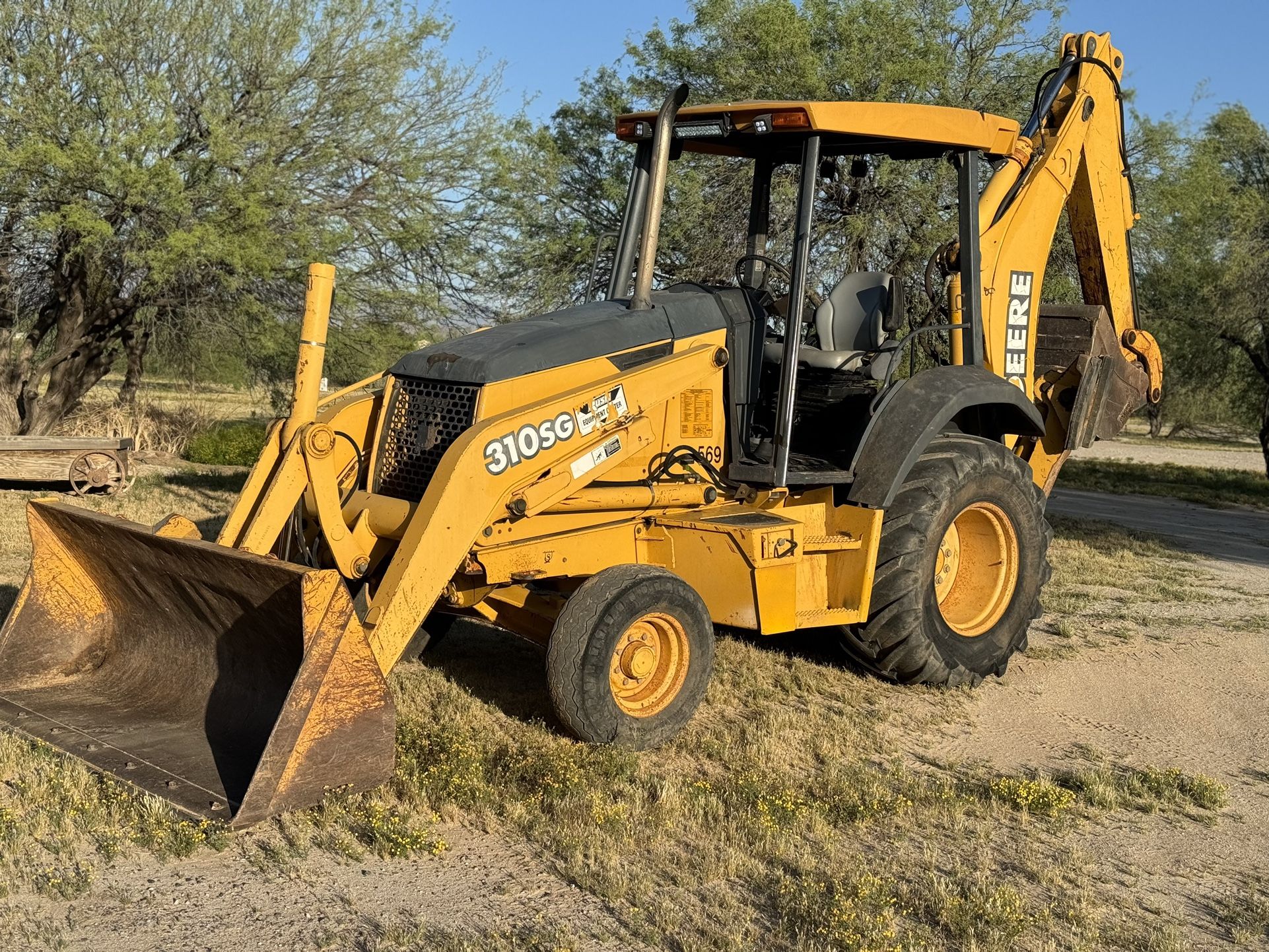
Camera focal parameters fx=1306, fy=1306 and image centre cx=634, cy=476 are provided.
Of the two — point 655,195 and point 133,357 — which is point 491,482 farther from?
A: point 133,357

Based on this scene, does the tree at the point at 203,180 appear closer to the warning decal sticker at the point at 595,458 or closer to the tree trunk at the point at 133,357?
the tree trunk at the point at 133,357

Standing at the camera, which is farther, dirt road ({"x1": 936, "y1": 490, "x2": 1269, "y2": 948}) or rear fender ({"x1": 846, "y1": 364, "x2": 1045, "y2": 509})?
rear fender ({"x1": 846, "y1": 364, "x2": 1045, "y2": 509})

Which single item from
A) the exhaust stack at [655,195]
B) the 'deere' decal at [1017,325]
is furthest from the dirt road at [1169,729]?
the exhaust stack at [655,195]

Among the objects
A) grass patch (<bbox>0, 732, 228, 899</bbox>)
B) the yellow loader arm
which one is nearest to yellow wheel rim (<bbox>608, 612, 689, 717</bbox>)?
the yellow loader arm

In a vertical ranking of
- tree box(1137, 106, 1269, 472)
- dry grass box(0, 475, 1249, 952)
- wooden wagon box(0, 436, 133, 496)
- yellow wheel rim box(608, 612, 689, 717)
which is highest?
tree box(1137, 106, 1269, 472)

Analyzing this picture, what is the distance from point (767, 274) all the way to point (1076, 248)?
261cm

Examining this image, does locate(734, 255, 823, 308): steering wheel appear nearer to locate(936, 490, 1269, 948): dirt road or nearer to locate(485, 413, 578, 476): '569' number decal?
locate(485, 413, 578, 476): '569' number decal

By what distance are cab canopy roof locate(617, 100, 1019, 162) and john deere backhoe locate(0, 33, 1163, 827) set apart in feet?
0.06

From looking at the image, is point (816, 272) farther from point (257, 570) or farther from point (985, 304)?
point (257, 570)

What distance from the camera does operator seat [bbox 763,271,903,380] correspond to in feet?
21.7

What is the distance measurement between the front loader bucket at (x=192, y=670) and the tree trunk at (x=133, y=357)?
11.5 metres

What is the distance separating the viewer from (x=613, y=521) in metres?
5.91

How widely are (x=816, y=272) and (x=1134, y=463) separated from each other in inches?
781

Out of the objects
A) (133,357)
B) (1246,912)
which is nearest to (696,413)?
(1246,912)
